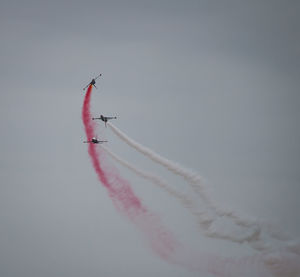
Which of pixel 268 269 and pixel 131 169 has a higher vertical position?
pixel 131 169

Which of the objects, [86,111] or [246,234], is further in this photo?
[86,111]

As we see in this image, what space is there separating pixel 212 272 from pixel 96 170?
15.9 metres

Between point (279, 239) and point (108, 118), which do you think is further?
point (108, 118)

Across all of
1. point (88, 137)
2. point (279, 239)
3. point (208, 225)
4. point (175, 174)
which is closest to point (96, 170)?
point (88, 137)

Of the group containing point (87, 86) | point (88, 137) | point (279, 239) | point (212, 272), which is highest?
point (87, 86)

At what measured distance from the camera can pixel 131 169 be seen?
58375mm

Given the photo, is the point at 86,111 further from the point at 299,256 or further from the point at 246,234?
the point at 299,256

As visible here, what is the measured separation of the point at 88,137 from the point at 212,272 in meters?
18.9

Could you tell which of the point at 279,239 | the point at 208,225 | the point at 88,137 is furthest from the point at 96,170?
the point at 279,239

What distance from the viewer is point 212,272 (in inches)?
2253

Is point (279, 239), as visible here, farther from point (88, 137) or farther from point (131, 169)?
point (88, 137)

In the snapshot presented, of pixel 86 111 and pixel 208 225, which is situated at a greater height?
pixel 86 111

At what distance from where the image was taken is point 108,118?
199ft

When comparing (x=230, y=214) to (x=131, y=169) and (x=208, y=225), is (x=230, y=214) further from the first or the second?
(x=131, y=169)
